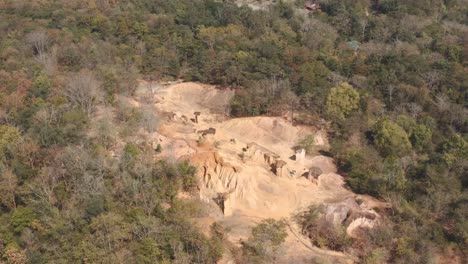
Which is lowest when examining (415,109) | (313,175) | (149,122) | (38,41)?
(313,175)

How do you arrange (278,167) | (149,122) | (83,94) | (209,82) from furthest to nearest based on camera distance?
1. (209,82)
2. (83,94)
3. (149,122)
4. (278,167)

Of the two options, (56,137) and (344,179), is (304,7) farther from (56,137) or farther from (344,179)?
(56,137)

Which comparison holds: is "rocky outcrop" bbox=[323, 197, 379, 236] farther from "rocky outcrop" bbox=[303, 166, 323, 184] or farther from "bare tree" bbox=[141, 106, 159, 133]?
"bare tree" bbox=[141, 106, 159, 133]

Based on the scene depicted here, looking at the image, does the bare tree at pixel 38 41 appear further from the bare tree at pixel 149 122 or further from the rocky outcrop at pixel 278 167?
the rocky outcrop at pixel 278 167

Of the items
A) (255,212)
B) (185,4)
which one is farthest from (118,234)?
(185,4)

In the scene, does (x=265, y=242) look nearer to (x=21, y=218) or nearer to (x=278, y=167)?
(x=278, y=167)

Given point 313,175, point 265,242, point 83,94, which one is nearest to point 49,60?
A: point 83,94
